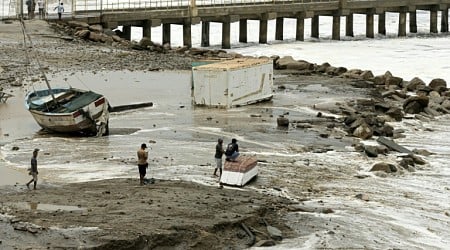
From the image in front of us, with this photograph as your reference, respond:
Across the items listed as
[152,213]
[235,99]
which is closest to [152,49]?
[235,99]

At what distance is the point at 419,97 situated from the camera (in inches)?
1150

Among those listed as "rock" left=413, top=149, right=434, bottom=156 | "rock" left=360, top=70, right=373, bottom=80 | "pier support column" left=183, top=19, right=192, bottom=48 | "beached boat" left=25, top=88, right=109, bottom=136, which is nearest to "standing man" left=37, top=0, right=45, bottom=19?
"pier support column" left=183, top=19, right=192, bottom=48

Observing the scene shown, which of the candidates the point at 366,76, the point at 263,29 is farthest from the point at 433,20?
the point at 366,76

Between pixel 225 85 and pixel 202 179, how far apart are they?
9.75 metres

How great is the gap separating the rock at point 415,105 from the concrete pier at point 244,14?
2037cm

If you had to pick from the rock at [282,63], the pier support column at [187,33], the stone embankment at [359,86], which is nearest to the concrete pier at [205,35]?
the pier support column at [187,33]

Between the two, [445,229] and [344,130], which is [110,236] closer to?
[445,229]

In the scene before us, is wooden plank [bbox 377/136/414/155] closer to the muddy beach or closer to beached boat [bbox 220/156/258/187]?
the muddy beach

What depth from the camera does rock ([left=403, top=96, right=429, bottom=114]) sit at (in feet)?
94.4

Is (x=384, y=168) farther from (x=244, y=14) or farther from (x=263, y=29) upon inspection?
(x=263, y=29)

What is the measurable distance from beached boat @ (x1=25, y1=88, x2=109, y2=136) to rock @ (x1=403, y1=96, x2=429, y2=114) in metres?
10.3

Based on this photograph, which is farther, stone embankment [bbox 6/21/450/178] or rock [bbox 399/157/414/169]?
stone embankment [bbox 6/21/450/178]

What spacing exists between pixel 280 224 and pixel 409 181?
509 centimetres

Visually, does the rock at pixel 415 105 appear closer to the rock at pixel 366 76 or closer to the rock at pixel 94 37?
the rock at pixel 366 76
